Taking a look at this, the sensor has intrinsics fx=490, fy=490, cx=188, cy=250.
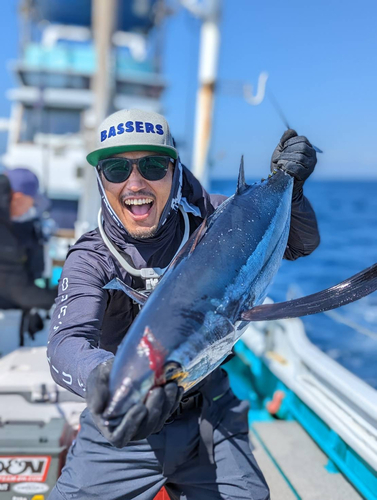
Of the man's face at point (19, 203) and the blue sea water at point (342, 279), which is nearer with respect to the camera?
the man's face at point (19, 203)

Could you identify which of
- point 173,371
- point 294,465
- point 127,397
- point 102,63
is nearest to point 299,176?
point 173,371

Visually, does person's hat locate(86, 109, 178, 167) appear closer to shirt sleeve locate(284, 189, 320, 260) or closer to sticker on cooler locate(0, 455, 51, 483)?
shirt sleeve locate(284, 189, 320, 260)

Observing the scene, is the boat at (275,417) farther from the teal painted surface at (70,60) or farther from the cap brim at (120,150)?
the teal painted surface at (70,60)

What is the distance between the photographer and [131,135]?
1.90 m

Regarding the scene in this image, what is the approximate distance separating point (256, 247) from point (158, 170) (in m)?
0.58

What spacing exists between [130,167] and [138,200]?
0.13 metres

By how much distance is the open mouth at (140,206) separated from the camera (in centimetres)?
196

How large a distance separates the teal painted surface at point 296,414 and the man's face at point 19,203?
279 centimetres

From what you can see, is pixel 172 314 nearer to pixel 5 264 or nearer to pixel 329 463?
pixel 329 463

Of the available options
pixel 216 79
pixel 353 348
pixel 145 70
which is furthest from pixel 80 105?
pixel 353 348

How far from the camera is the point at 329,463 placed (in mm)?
3195

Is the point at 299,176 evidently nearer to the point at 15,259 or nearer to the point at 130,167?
the point at 130,167

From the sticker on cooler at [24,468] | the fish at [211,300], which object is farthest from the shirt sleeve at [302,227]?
the sticker on cooler at [24,468]

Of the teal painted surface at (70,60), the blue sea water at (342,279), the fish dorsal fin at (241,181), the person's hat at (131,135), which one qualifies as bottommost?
the blue sea water at (342,279)
